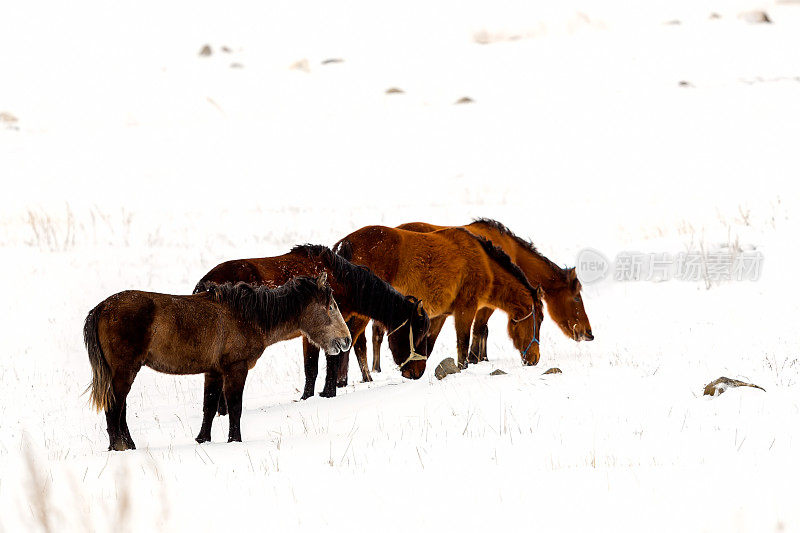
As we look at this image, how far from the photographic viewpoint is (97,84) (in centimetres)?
4391

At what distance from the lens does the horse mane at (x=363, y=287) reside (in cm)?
884

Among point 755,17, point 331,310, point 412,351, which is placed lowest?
point 412,351

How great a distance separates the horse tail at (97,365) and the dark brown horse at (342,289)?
7.03 feet

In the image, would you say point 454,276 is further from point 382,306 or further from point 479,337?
point 382,306

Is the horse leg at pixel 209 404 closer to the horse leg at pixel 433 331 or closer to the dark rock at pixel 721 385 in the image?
the horse leg at pixel 433 331

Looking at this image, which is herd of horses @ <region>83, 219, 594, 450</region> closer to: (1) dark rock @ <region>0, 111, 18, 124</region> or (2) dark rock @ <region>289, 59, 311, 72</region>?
(1) dark rock @ <region>0, 111, 18, 124</region>

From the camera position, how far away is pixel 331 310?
7.28 meters

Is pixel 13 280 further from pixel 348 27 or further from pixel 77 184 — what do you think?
pixel 348 27

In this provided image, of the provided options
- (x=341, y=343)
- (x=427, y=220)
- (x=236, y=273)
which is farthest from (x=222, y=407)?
(x=427, y=220)

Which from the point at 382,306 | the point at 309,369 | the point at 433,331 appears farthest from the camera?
the point at 433,331

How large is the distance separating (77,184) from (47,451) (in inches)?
874

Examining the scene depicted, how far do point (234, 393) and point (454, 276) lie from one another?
3970 mm

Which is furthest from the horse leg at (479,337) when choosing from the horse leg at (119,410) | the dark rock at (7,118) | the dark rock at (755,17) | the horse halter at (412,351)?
the dark rock at (755,17)

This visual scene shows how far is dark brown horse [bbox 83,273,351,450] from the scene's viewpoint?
20.9ft
